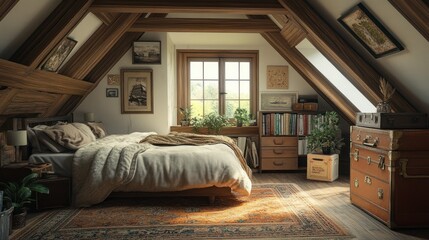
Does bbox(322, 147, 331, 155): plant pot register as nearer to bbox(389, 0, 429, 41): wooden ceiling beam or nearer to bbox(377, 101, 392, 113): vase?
bbox(377, 101, 392, 113): vase

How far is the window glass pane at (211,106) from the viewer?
595 cm

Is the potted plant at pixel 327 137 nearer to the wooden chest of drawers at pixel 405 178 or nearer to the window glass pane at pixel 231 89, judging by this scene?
the window glass pane at pixel 231 89

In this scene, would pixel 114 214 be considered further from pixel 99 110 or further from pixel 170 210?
pixel 99 110

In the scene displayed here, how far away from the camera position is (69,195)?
3.45 metres

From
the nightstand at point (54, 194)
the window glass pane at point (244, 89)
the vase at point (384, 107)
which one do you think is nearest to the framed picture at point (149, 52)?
the window glass pane at point (244, 89)

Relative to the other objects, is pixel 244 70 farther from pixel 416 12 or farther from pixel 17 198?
pixel 17 198

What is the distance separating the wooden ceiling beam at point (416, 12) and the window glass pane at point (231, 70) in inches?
147

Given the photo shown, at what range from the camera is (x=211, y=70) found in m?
5.95

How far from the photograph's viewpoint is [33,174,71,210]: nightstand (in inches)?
129

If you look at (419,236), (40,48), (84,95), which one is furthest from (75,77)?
(419,236)

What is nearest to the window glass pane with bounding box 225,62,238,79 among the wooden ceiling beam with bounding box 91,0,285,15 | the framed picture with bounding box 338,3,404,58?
the wooden ceiling beam with bounding box 91,0,285,15

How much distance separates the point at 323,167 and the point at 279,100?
1446 millimetres

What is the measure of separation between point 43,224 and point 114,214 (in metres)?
0.62

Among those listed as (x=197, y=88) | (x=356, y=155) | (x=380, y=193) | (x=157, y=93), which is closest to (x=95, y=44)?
(x=157, y=93)
